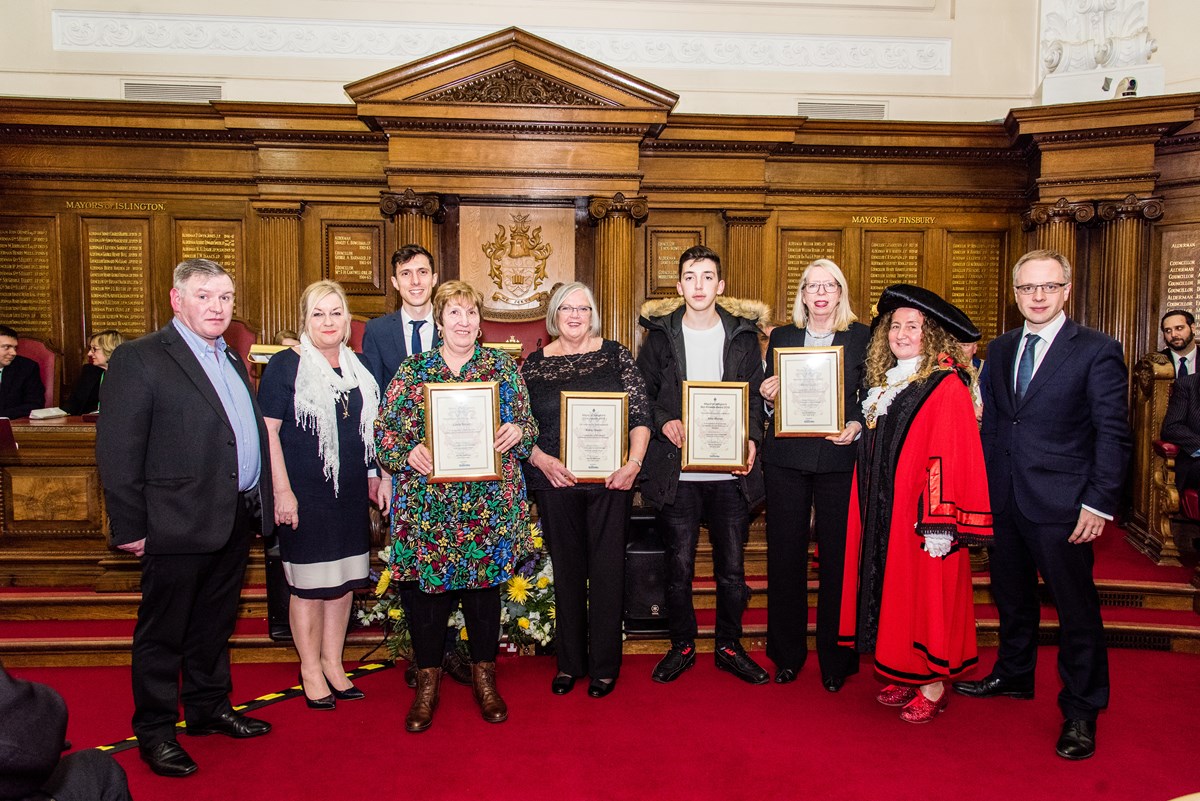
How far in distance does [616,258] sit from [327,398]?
3.74 meters

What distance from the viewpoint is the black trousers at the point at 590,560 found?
345 centimetres

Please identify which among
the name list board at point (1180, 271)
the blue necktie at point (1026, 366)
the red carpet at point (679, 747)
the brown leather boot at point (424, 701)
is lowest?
the red carpet at point (679, 747)

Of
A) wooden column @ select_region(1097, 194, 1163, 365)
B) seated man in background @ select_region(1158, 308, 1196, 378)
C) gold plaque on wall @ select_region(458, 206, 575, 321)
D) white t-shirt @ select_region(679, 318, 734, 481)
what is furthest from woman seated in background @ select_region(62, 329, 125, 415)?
wooden column @ select_region(1097, 194, 1163, 365)

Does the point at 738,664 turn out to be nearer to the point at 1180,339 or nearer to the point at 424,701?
the point at 424,701

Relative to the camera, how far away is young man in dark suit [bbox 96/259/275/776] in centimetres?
275

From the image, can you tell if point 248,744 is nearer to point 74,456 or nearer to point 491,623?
point 491,623

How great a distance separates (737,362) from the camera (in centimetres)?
359

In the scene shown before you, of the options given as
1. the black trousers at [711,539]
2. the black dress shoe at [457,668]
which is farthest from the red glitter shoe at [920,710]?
the black dress shoe at [457,668]

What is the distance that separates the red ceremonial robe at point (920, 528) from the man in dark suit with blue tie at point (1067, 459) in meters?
0.31

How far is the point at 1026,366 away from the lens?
3.28 m

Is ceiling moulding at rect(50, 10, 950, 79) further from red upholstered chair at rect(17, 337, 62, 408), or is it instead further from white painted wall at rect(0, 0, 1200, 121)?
red upholstered chair at rect(17, 337, 62, 408)

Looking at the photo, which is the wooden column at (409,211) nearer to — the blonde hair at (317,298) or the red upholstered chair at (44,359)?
the blonde hair at (317,298)

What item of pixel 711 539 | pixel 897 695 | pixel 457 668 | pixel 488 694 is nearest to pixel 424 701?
pixel 488 694

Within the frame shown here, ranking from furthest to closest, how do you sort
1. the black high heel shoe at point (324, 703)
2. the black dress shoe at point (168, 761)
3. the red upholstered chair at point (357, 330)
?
the red upholstered chair at point (357, 330) < the black high heel shoe at point (324, 703) < the black dress shoe at point (168, 761)
